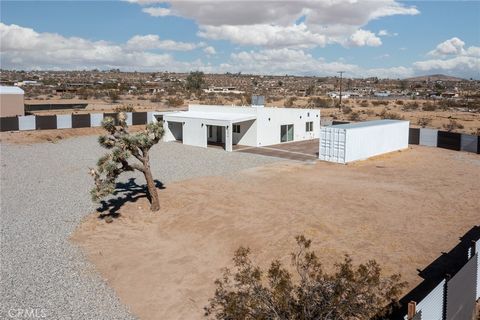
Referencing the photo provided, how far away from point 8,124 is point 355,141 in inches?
1192

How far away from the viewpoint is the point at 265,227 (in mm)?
15164

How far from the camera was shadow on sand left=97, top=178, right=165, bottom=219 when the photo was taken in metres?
17.1

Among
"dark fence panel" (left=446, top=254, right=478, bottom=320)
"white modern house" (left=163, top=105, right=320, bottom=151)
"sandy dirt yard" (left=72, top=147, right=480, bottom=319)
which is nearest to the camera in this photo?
"dark fence panel" (left=446, top=254, right=478, bottom=320)

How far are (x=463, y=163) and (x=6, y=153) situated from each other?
31.9 m

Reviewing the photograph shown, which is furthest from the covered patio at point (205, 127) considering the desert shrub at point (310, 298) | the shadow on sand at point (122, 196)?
the desert shrub at point (310, 298)

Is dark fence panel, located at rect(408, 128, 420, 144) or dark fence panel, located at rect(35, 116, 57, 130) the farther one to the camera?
dark fence panel, located at rect(35, 116, 57, 130)

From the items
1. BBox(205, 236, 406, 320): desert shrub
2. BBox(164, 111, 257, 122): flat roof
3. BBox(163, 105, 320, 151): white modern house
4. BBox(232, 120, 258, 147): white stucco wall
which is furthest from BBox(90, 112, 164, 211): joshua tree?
BBox(232, 120, 258, 147): white stucco wall

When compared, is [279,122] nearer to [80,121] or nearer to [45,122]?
[80,121]

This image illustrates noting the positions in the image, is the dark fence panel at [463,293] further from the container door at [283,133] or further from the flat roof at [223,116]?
the container door at [283,133]

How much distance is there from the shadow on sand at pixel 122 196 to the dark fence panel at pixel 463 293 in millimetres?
12527

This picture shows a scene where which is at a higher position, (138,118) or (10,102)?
(10,102)

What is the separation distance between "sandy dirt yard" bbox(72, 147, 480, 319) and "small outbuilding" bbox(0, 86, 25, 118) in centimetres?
3032

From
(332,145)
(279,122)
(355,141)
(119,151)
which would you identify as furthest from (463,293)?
(279,122)

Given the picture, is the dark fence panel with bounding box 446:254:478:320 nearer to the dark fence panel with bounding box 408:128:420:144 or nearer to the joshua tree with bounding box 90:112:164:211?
the joshua tree with bounding box 90:112:164:211
